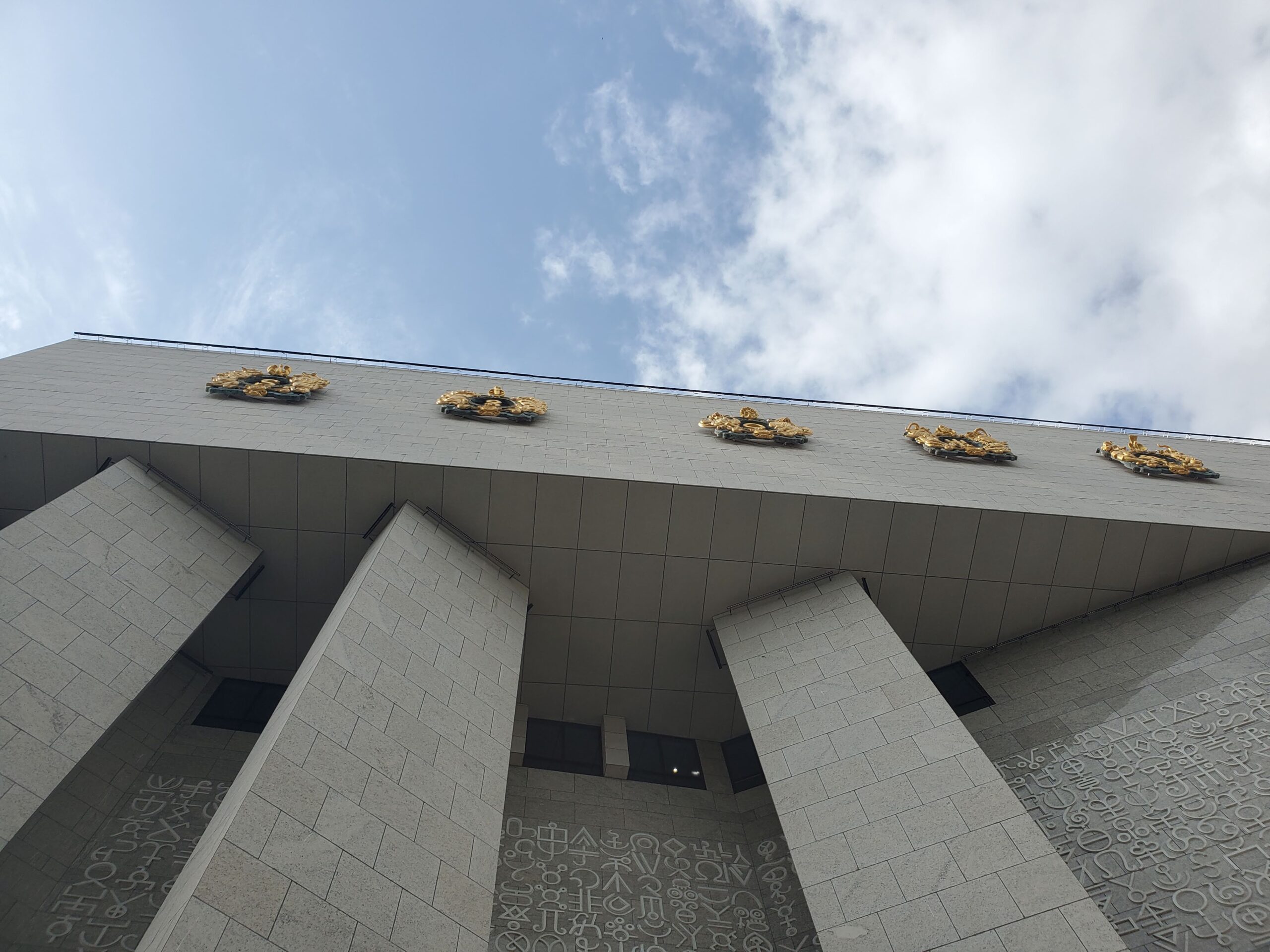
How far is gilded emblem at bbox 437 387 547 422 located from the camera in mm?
17531

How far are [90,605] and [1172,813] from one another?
1443cm

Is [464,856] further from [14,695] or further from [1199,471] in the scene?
[1199,471]

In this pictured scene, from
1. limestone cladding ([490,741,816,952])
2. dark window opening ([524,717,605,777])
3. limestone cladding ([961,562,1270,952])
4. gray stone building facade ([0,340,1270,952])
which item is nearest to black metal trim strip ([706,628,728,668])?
gray stone building facade ([0,340,1270,952])

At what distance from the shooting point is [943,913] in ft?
26.8

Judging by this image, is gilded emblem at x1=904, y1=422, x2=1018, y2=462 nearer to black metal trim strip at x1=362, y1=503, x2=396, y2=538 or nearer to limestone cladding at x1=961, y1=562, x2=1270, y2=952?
limestone cladding at x1=961, y1=562, x2=1270, y2=952

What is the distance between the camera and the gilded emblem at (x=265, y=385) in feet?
55.3

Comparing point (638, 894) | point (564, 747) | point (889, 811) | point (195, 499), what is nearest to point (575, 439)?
point (564, 747)

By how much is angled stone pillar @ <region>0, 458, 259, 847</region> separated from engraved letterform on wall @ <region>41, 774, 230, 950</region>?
117 inches

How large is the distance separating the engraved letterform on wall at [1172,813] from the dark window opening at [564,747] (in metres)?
7.18

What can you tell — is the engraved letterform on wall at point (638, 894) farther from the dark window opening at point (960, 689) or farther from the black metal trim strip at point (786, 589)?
the dark window opening at point (960, 689)

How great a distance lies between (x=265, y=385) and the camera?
56.0 ft

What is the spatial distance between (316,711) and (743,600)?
823 cm

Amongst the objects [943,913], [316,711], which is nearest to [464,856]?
[316,711]

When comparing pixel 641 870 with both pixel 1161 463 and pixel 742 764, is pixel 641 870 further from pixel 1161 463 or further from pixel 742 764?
pixel 1161 463
